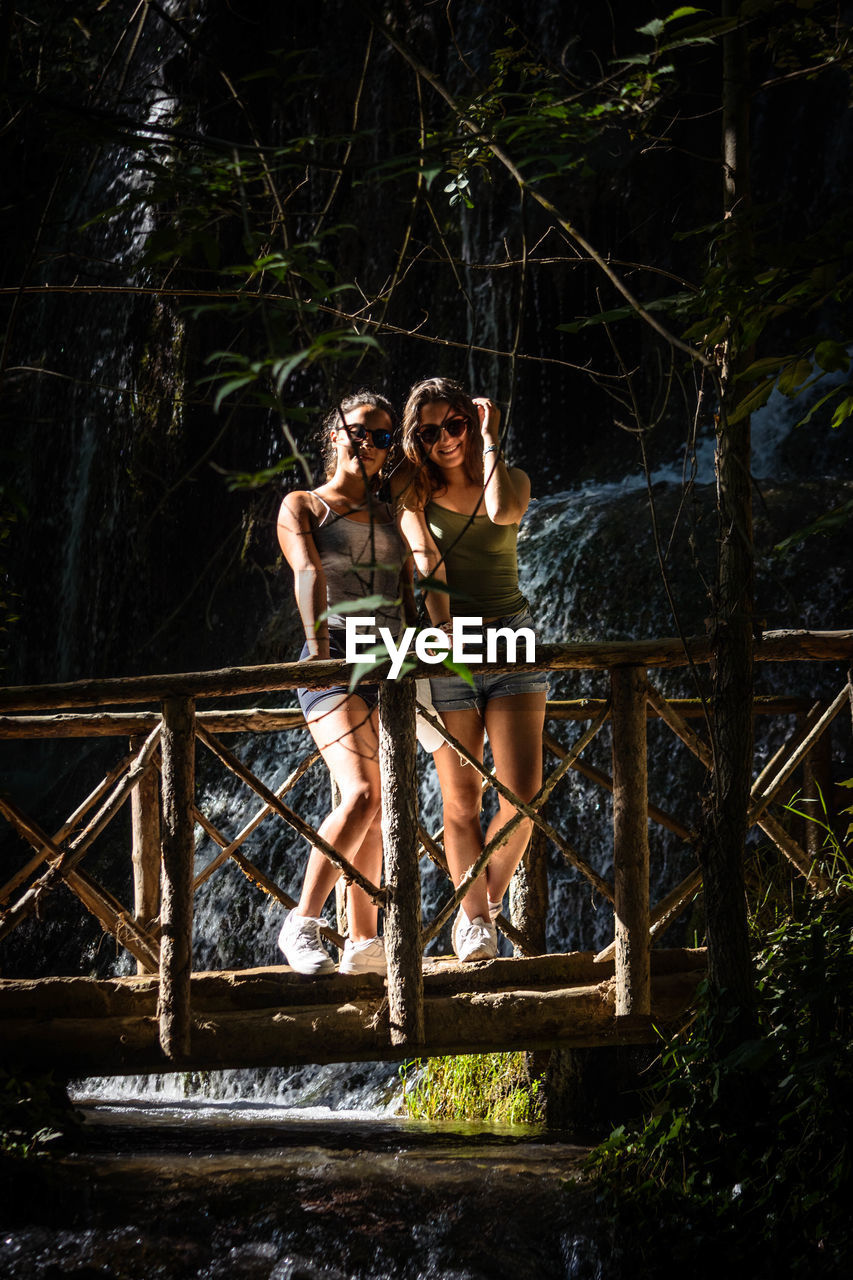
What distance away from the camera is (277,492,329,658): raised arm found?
3.91 metres

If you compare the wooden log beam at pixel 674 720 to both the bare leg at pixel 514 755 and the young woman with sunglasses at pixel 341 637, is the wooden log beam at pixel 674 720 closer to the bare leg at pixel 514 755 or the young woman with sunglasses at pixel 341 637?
the bare leg at pixel 514 755

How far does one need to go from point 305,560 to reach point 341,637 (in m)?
0.34

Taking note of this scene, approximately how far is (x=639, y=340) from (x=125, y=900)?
644 cm

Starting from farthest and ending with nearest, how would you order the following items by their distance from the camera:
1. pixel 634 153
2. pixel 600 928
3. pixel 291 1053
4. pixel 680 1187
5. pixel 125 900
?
1. pixel 634 153
2. pixel 125 900
3. pixel 600 928
4. pixel 291 1053
5. pixel 680 1187

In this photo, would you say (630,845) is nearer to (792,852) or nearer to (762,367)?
(792,852)

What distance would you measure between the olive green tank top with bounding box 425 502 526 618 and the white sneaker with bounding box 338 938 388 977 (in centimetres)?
120

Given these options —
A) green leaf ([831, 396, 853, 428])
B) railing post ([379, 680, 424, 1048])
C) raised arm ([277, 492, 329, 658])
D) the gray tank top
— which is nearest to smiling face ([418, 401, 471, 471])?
the gray tank top

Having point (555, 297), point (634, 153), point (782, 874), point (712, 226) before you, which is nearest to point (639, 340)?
point (555, 297)

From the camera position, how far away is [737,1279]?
10.1 feet

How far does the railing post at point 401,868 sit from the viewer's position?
393cm

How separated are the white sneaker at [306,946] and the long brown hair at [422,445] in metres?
1.49

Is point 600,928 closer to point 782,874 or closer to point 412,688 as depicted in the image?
point 782,874

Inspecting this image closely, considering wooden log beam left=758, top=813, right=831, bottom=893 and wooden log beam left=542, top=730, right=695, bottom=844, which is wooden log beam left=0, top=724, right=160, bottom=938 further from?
wooden log beam left=758, top=813, right=831, bottom=893

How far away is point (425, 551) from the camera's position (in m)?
3.96
